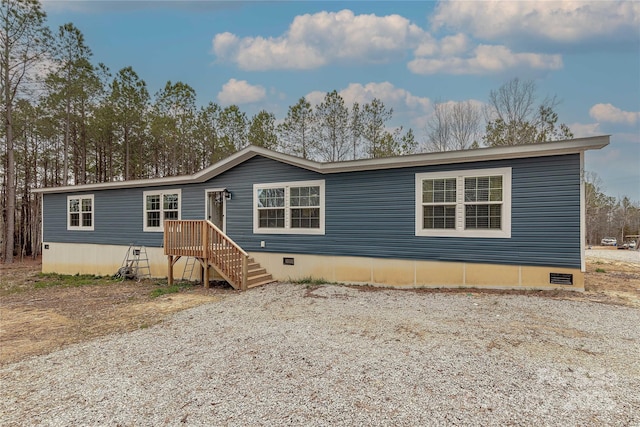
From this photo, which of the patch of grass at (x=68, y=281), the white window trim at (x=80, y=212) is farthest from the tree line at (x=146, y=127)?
the patch of grass at (x=68, y=281)

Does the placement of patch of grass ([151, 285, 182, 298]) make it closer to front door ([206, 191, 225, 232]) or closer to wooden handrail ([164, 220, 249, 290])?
wooden handrail ([164, 220, 249, 290])

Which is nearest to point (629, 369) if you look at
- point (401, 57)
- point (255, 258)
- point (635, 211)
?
point (255, 258)

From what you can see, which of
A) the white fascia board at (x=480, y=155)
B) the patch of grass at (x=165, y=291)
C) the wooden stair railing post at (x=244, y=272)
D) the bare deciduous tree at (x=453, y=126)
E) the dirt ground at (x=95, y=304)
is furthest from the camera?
the bare deciduous tree at (x=453, y=126)

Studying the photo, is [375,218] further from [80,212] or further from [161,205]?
[80,212]

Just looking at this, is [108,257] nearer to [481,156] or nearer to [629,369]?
[481,156]

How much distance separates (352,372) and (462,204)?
16.3 ft

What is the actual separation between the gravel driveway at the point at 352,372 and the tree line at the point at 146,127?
14.3 m

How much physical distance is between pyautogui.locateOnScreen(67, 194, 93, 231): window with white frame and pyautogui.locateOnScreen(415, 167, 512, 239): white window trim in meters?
11.9

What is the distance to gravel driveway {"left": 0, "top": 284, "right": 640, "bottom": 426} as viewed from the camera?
7.96ft

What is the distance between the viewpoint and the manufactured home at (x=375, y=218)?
6.17 metres

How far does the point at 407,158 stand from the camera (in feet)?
23.6

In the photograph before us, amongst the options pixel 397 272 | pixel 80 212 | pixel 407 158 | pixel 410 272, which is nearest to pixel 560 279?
pixel 410 272

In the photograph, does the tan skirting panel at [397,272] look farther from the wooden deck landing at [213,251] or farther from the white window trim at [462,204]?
the wooden deck landing at [213,251]

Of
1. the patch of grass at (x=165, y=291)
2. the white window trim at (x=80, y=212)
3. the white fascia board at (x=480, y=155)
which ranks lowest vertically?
the patch of grass at (x=165, y=291)
